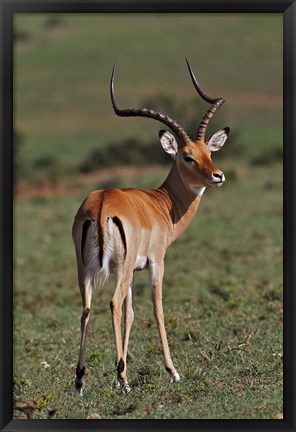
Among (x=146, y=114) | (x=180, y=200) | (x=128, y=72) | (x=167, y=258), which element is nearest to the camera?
(x=146, y=114)

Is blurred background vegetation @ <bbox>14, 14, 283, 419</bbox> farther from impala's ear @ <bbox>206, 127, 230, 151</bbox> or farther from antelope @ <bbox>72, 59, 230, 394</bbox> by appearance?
impala's ear @ <bbox>206, 127, 230, 151</bbox>

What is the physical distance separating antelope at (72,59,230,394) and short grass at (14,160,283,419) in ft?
1.06

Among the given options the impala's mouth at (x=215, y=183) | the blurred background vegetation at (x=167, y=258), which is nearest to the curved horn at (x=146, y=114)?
the impala's mouth at (x=215, y=183)

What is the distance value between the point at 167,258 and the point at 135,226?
22.8 ft

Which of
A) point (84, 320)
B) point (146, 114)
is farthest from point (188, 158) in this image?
point (84, 320)

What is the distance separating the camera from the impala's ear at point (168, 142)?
752 cm

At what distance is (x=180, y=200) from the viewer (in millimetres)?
7836

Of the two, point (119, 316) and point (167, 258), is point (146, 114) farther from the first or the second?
point (167, 258)

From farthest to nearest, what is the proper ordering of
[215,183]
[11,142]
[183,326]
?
1. [183,326]
2. [215,183]
3. [11,142]

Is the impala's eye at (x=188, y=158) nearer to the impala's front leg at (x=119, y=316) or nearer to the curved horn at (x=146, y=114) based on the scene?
the curved horn at (x=146, y=114)

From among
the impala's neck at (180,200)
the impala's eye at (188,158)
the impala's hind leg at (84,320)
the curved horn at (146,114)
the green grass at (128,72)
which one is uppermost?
the curved horn at (146,114)

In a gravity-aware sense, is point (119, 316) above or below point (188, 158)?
below

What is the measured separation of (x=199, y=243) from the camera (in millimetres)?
14641

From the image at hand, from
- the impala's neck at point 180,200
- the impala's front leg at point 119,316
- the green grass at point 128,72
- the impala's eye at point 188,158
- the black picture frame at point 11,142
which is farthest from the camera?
the green grass at point 128,72
